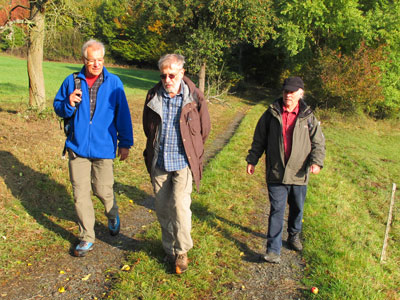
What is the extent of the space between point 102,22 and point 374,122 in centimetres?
5263

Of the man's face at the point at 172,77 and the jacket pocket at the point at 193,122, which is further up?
the man's face at the point at 172,77

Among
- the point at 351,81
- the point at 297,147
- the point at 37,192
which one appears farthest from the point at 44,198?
the point at 351,81

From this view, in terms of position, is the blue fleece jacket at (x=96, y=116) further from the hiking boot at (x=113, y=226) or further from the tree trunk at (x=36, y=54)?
the tree trunk at (x=36, y=54)

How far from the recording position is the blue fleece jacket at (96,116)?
3842 mm

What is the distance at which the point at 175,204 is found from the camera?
360cm

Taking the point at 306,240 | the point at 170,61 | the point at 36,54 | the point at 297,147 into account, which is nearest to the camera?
the point at 170,61

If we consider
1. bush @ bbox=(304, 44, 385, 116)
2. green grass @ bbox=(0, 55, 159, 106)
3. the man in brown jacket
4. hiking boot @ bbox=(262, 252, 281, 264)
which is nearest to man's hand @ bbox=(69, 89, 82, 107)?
the man in brown jacket

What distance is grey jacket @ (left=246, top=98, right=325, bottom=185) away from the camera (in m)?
3.96

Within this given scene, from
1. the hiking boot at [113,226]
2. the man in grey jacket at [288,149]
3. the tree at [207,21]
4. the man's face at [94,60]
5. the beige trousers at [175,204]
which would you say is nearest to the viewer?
the beige trousers at [175,204]

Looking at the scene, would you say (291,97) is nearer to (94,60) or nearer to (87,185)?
(94,60)

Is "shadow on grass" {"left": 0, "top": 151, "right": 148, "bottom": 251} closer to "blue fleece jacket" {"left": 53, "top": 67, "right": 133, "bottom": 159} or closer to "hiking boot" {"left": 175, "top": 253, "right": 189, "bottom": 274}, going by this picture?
"hiking boot" {"left": 175, "top": 253, "right": 189, "bottom": 274}

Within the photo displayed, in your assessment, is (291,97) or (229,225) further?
(229,225)

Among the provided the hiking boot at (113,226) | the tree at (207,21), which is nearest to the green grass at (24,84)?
the tree at (207,21)

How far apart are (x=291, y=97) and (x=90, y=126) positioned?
7.22 feet
